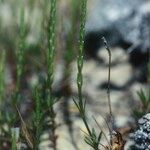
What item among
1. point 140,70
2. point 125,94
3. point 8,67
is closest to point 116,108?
point 125,94

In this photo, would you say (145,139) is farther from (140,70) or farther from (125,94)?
(140,70)

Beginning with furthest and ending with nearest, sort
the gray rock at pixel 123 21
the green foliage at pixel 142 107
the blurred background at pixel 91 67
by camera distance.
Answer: the gray rock at pixel 123 21 < the blurred background at pixel 91 67 < the green foliage at pixel 142 107

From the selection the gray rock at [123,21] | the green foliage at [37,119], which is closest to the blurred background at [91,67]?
the gray rock at [123,21]

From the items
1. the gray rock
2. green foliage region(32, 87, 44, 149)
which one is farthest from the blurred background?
green foliage region(32, 87, 44, 149)

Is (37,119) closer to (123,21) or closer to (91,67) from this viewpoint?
(91,67)

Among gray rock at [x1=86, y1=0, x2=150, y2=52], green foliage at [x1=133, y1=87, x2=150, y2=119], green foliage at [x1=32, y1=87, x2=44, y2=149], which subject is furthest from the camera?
gray rock at [x1=86, y1=0, x2=150, y2=52]

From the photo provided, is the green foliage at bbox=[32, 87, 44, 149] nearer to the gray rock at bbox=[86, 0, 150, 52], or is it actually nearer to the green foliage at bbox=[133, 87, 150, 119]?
the green foliage at bbox=[133, 87, 150, 119]

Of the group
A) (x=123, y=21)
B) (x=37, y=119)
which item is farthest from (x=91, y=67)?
(x=37, y=119)

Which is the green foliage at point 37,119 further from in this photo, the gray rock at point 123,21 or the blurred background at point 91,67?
the gray rock at point 123,21

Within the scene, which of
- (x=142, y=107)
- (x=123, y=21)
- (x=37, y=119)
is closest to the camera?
(x=37, y=119)
